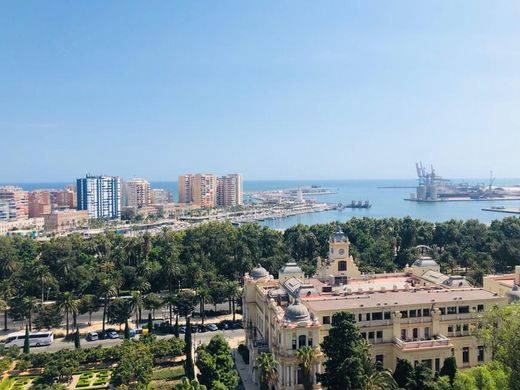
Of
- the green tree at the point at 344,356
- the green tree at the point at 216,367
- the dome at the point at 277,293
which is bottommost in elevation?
the green tree at the point at 216,367

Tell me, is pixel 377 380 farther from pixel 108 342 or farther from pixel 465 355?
pixel 108 342

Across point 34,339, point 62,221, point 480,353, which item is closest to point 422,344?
point 480,353

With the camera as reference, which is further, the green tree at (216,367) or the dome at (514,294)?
the dome at (514,294)

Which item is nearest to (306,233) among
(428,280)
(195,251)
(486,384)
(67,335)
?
(195,251)

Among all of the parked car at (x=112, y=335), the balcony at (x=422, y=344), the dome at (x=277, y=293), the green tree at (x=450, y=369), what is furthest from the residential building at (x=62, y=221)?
the green tree at (x=450, y=369)

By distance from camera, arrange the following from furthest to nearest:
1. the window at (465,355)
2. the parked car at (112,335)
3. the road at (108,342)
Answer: the parked car at (112,335), the road at (108,342), the window at (465,355)

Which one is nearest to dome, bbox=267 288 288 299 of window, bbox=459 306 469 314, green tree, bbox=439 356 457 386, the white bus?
window, bbox=459 306 469 314

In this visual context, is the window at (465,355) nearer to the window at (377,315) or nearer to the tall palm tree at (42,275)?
the window at (377,315)
